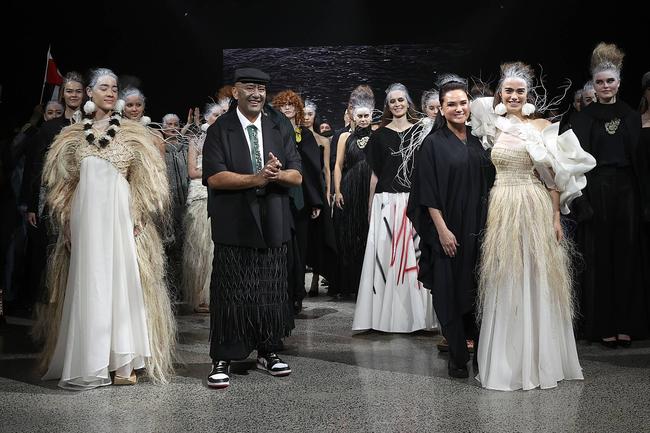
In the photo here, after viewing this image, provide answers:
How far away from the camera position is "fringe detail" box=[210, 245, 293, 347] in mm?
3941

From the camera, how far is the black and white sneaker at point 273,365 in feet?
13.3

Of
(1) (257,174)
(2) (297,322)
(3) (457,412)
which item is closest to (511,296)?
(3) (457,412)

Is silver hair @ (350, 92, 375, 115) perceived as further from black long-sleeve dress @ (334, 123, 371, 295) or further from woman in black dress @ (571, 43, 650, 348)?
woman in black dress @ (571, 43, 650, 348)

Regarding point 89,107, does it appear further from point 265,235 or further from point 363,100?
point 363,100

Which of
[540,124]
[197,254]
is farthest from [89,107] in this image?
[197,254]

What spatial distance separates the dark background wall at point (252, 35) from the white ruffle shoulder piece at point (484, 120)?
3697mm

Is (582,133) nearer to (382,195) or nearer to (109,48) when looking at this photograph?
(382,195)

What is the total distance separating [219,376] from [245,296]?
41cm

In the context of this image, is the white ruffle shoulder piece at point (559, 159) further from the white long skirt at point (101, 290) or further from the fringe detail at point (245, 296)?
the white long skirt at point (101, 290)

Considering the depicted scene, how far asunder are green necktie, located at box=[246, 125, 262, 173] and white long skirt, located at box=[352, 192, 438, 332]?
161 centimetres

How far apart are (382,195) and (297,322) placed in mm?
1189

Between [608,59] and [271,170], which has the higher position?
[608,59]

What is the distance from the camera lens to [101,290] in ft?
12.6

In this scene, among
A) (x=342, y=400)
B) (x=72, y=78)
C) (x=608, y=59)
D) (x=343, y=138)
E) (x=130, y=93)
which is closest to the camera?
(x=342, y=400)
